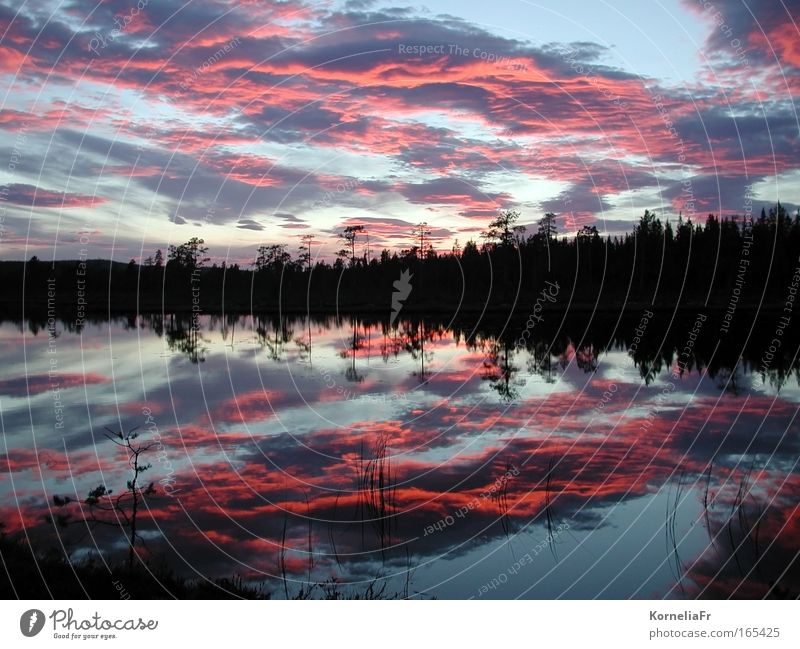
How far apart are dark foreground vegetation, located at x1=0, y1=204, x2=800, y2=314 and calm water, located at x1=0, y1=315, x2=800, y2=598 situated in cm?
4142

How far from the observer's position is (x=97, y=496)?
1326 centimetres

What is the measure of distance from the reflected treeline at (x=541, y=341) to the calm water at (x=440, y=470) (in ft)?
1.54

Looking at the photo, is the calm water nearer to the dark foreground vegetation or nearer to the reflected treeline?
the reflected treeline

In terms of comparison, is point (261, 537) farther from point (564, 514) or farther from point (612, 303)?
point (612, 303)

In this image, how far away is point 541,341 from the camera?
1705 inches

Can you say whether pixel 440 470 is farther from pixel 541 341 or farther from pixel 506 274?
pixel 506 274

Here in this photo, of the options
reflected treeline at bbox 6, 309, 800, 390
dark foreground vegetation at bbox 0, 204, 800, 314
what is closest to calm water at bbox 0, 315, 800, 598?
reflected treeline at bbox 6, 309, 800, 390

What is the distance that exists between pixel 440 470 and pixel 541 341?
2891cm

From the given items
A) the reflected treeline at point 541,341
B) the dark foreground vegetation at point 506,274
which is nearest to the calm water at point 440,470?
the reflected treeline at point 541,341

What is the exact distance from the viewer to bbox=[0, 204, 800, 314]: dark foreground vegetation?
7750 cm

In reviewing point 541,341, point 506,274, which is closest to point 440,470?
point 541,341

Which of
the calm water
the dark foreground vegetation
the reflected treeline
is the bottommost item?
the calm water
